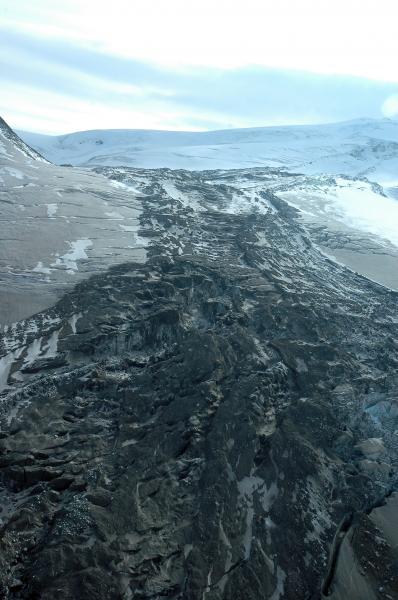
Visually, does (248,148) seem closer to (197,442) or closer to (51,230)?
(51,230)

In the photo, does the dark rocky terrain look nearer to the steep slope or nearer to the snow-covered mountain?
the steep slope

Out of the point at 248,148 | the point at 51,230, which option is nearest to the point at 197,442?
the point at 51,230

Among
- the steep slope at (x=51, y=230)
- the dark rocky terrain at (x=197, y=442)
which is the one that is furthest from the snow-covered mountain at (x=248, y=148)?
the dark rocky terrain at (x=197, y=442)

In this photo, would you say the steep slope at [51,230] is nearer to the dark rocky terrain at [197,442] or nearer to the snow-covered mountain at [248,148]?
the dark rocky terrain at [197,442]

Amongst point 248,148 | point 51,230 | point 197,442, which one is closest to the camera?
point 197,442

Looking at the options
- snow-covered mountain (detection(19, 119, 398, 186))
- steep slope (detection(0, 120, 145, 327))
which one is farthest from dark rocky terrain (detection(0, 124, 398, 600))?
snow-covered mountain (detection(19, 119, 398, 186))

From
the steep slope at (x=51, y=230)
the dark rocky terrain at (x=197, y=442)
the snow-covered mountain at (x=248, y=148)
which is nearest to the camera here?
the dark rocky terrain at (x=197, y=442)

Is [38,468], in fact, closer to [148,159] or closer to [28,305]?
[28,305]
